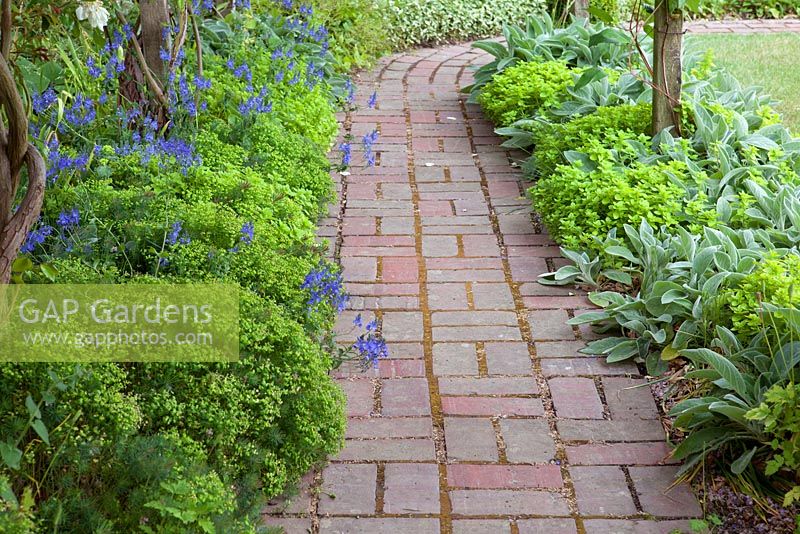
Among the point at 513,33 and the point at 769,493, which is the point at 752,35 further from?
the point at 769,493

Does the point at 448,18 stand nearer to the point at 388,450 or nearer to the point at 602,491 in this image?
the point at 388,450

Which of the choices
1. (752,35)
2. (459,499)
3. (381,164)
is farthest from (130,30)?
(752,35)

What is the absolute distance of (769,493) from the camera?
103 inches

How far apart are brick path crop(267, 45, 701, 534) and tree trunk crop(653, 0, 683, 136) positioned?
2.65 ft

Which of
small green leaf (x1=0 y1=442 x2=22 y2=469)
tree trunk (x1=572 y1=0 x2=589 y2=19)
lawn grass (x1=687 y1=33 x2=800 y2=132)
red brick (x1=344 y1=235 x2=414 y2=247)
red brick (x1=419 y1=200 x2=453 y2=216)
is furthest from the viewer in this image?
tree trunk (x1=572 y1=0 x2=589 y2=19)

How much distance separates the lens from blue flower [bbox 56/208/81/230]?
115 inches

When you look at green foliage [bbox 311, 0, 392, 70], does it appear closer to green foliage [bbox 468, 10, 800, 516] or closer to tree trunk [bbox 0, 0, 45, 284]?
green foliage [bbox 468, 10, 800, 516]

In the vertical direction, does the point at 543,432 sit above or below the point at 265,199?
below

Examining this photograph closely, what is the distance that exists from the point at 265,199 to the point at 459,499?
1.55 m

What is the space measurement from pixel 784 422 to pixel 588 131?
8.28 feet

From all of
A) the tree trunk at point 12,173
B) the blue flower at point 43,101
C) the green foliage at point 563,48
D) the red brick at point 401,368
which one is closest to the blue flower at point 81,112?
the blue flower at point 43,101

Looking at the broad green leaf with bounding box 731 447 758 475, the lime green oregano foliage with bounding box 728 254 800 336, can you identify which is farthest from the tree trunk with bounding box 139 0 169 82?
the broad green leaf with bounding box 731 447 758 475

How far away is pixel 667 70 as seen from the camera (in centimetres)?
456

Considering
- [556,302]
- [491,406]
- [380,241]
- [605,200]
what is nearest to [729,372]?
[491,406]
